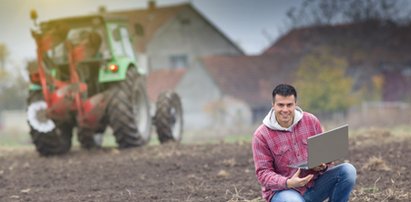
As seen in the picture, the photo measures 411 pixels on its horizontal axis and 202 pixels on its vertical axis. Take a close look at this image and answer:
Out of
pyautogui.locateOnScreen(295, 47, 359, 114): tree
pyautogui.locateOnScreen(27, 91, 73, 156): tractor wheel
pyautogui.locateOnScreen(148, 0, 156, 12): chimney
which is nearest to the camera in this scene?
pyautogui.locateOnScreen(27, 91, 73, 156): tractor wheel

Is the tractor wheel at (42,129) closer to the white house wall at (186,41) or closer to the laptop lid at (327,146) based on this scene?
the laptop lid at (327,146)

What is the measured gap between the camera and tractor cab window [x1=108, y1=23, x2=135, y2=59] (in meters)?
15.1

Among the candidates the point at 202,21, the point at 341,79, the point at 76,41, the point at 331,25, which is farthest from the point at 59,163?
the point at 202,21

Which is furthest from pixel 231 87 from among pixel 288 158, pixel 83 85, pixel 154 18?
pixel 288 158

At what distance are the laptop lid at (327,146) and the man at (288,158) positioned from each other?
0.18 meters

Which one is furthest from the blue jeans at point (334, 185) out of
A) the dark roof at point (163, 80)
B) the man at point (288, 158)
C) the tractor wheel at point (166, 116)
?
the dark roof at point (163, 80)

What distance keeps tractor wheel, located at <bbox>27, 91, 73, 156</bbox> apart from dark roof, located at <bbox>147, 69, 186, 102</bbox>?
28657mm

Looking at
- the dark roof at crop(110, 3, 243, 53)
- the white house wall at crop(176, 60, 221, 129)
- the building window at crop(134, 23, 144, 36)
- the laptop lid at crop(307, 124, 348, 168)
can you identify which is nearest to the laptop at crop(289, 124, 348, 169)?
the laptop lid at crop(307, 124, 348, 168)

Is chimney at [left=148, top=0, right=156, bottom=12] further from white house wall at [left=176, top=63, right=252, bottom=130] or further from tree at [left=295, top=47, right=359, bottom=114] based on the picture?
tree at [left=295, top=47, right=359, bottom=114]

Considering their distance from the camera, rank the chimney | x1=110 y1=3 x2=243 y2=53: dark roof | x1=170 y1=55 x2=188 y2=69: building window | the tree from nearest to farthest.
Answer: the tree, x1=110 y1=3 x2=243 y2=53: dark roof, x1=170 y1=55 x2=188 y2=69: building window, the chimney

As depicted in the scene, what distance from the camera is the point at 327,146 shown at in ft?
19.6

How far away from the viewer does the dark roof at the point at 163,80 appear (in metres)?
44.2

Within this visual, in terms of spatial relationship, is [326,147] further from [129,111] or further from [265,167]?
[129,111]

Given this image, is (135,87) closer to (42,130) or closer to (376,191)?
(42,130)
